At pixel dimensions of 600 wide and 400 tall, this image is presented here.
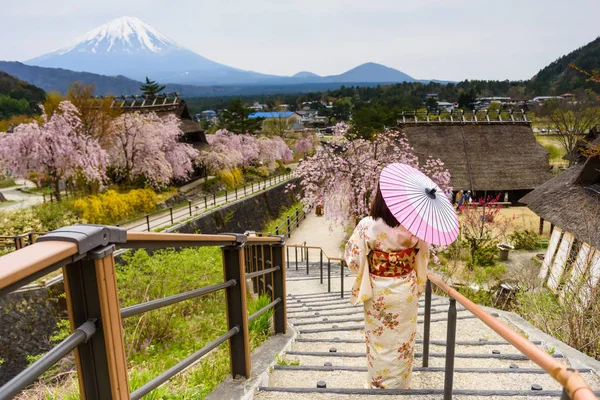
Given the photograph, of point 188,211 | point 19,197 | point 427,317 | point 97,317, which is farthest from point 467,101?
point 97,317

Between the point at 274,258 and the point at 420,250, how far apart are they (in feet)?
4.61

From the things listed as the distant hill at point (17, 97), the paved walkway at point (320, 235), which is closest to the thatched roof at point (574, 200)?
the paved walkway at point (320, 235)

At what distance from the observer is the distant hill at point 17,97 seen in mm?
39469

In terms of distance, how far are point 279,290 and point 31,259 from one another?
268 centimetres

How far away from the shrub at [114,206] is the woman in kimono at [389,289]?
12276mm

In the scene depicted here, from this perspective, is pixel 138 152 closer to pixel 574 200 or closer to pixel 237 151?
pixel 237 151

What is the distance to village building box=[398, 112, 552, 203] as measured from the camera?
21.0 m

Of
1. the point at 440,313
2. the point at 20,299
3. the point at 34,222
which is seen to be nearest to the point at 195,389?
the point at 440,313

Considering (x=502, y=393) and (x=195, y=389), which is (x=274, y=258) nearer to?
(x=195, y=389)

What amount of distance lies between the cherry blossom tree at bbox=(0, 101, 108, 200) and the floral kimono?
14117 mm

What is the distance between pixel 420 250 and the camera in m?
2.68

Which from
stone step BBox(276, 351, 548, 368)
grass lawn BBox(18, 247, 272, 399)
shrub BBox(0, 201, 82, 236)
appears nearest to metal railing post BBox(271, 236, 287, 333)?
grass lawn BBox(18, 247, 272, 399)

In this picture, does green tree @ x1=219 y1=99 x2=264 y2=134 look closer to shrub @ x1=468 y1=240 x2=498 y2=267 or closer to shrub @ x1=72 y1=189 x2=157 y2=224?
shrub @ x1=72 y1=189 x2=157 y2=224

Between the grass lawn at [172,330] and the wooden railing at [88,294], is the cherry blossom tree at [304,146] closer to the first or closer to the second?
the grass lawn at [172,330]
